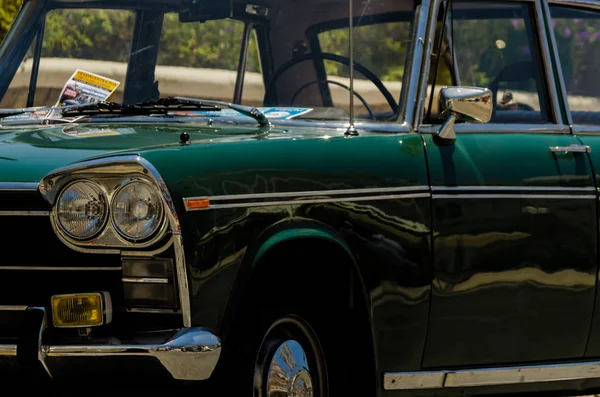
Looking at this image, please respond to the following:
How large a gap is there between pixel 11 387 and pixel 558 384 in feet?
7.07

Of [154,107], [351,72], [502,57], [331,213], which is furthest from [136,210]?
[502,57]

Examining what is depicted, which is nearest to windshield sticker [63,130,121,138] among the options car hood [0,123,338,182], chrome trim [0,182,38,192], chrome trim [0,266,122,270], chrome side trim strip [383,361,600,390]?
car hood [0,123,338,182]

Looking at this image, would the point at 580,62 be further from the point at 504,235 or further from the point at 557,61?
the point at 504,235

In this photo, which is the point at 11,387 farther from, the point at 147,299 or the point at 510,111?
the point at 510,111

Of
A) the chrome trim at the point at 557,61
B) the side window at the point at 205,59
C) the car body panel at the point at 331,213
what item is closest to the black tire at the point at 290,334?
the car body panel at the point at 331,213

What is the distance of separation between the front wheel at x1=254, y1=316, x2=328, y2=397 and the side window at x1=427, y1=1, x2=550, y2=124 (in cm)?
134

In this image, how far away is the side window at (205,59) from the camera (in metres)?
5.49

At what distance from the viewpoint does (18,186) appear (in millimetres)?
4223

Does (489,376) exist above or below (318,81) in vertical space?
below

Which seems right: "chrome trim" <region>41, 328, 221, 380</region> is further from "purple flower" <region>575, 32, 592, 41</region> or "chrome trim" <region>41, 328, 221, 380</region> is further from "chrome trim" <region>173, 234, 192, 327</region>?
"purple flower" <region>575, 32, 592, 41</region>

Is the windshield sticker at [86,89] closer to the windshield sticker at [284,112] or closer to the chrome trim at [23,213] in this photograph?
the windshield sticker at [284,112]

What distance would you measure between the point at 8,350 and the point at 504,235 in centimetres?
185

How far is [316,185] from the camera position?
180 inches

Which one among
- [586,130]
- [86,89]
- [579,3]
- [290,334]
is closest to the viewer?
[290,334]
